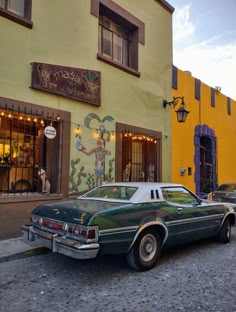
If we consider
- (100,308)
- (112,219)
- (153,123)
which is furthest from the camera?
(153,123)

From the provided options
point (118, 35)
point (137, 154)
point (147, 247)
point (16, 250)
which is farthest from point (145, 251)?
point (118, 35)

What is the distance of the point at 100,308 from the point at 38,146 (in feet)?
16.4

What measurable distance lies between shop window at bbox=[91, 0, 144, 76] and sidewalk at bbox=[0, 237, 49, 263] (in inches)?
221

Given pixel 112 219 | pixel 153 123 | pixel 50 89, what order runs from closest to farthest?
1. pixel 112 219
2. pixel 50 89
3. pixel 153 123

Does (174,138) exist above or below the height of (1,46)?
below

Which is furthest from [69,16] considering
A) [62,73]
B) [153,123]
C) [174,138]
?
[174,138]

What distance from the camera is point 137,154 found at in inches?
411

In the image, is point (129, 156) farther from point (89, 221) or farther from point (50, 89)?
point (89, 221)

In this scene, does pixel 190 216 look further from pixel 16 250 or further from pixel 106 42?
pixel 106 42

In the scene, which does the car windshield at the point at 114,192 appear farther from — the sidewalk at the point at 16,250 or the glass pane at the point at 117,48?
the glass pane at the point at 117,48

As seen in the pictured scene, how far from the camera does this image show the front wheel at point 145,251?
4688mm

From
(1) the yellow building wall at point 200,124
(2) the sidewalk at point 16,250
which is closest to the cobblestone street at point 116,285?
(2) the sidewalk at point 16,250

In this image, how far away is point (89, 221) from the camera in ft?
13.7

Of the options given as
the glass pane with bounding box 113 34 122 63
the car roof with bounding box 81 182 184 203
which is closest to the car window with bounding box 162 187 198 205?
the car roof with bounding box 81 182 184 203
